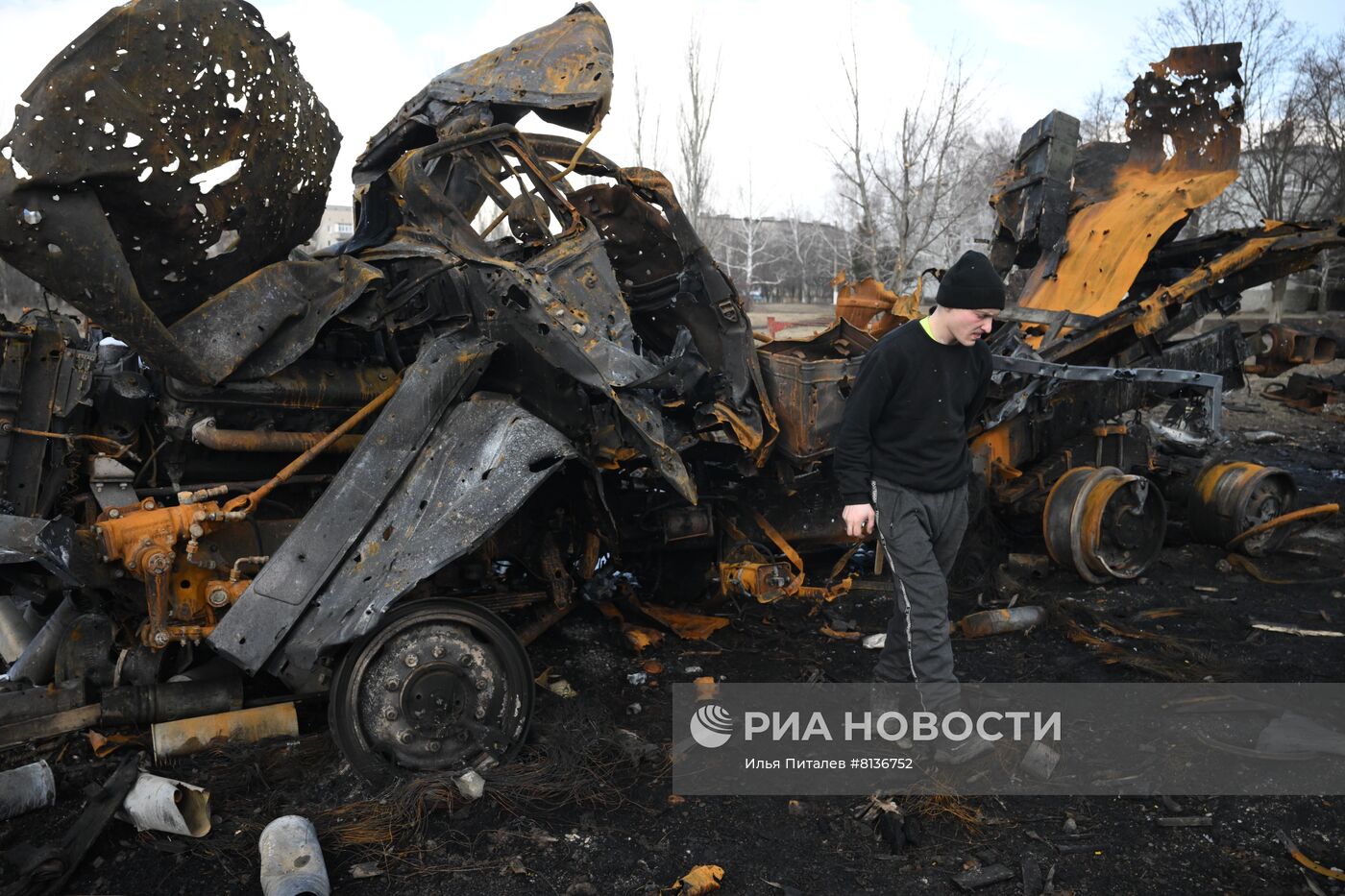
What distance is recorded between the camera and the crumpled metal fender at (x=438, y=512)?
11.4 ft

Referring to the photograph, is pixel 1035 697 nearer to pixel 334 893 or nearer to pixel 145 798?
pixel 334 893

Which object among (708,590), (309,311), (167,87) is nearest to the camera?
(167,87)

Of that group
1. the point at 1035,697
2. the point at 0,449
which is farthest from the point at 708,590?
the point at 0,449

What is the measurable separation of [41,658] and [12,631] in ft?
1.84

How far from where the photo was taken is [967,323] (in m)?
3.48

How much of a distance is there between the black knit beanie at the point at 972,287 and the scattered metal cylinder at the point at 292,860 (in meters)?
2.83

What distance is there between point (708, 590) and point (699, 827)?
2.35m

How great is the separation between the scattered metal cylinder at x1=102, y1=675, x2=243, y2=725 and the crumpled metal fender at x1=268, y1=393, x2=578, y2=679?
48 cm

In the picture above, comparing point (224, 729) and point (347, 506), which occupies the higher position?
point (347, 506)

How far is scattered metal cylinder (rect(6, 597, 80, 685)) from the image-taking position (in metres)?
4.05

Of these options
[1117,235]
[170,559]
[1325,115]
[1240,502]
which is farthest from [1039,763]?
[1325,115]

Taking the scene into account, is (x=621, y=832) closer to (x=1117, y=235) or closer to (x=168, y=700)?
(x=168, y=700)

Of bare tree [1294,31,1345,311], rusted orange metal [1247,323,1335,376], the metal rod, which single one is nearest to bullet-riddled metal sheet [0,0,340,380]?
the metal rod

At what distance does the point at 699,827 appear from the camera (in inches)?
129
